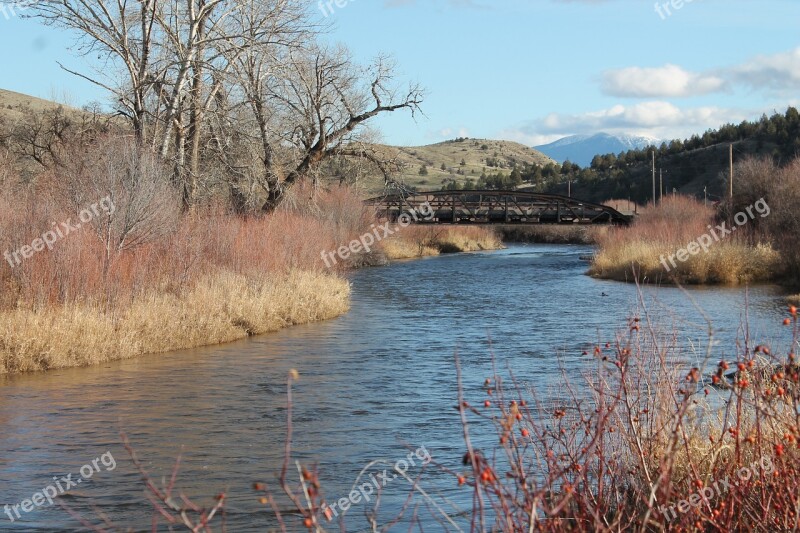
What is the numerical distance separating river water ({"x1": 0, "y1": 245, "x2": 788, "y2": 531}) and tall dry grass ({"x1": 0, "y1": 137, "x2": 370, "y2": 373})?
0.54 metres

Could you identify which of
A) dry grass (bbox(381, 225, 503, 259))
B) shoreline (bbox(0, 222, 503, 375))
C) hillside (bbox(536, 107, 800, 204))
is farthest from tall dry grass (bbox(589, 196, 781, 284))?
hillside (bbox(536, 107, 800, 204))

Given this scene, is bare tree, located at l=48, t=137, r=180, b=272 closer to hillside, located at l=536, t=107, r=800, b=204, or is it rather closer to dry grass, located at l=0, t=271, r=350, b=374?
dry grass, located at l=0, t=271, r=350, b=374

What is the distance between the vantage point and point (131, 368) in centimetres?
1689

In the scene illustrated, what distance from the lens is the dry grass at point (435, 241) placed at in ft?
188

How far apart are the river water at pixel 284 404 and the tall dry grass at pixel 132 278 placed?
542 mm

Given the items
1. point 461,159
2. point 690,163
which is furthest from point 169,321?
point 461,159

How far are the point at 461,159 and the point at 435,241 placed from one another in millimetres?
102194

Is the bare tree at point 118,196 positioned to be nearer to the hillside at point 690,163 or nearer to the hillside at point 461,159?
the hillside at point 690,163

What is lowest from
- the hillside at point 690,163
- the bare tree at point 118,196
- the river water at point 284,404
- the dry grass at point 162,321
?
the river water at point 284,404

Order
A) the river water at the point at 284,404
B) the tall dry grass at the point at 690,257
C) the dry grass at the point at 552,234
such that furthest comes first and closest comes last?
1. the dry grass at the point at 552,234
2. the tall dry grass at the point at 690,257
3. the river water at the point at 284,404

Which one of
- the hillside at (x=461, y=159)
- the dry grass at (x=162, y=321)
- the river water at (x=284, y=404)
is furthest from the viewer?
the hillside at (x=461, y=159)

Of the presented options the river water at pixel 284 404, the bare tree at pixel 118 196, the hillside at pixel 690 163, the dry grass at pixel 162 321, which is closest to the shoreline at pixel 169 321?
the dry grass at pixel 162 321

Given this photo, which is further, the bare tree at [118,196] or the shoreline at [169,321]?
the bare tree at [118,196]

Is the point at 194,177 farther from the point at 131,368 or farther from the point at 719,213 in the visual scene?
the point at 719,213
